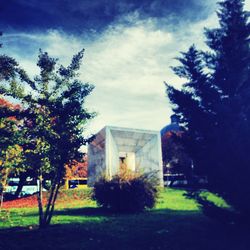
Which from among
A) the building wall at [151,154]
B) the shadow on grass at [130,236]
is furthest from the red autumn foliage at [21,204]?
the building wall at [151,154]

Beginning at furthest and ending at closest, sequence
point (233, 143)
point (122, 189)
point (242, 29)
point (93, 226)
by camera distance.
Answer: point (122, 189) < point (93, 226) < point (242, 29) < point (233, 143)

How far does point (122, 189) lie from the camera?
13.1m

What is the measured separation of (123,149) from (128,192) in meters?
15.1

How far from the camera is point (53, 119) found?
1046cm

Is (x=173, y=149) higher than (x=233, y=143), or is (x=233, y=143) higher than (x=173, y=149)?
(x=173, y=149)

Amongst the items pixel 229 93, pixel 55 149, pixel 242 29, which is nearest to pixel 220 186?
pixel 229 93

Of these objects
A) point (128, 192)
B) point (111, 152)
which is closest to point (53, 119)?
point (128, 192)

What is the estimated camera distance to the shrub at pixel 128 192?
1312cm

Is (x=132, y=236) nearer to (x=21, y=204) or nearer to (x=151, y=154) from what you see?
(x=21, y=204)

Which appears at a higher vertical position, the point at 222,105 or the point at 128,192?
the point at 222,105

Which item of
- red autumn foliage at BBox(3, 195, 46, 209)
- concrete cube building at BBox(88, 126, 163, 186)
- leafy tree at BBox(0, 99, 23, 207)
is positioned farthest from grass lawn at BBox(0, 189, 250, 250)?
concrete cube building at BBox(88, 126, 163, 186)

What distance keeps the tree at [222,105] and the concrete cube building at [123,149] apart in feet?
58.1

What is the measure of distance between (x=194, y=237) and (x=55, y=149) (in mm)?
5457

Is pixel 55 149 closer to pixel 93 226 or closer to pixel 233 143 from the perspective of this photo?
pixel 93 226
